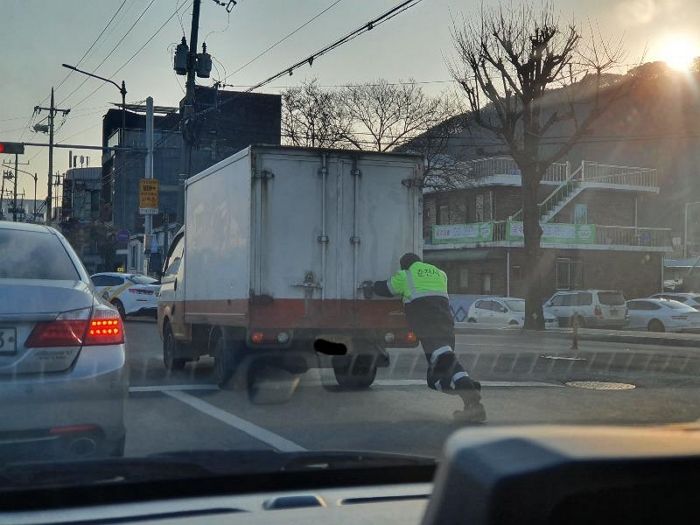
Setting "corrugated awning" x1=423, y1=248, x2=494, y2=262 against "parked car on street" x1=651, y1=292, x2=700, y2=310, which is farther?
"corrugated awning" x1=423, y1=248, x2=494, y2=262

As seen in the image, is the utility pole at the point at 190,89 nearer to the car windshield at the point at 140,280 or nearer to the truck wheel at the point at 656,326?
the car windshield at the point at 140,280

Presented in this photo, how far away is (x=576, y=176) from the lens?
4453cm

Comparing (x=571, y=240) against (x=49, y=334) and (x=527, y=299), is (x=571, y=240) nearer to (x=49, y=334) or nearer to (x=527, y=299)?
(x=527, y=299)

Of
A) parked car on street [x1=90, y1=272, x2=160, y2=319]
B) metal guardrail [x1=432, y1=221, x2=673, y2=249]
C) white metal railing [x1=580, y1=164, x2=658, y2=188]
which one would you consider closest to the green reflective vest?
parked car on street [x1=90, y1=272, x2=160, y2=319]

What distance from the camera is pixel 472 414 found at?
27.4 feet

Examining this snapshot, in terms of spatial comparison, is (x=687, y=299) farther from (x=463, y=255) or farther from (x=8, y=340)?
(x=8, y=340)

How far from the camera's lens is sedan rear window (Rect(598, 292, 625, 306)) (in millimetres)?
32438

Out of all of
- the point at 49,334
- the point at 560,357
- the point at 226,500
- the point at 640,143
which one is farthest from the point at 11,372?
the point at 640,143

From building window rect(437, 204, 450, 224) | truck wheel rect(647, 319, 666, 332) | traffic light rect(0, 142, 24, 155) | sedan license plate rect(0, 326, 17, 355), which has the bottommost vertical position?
truck wheel rect(647, 319, 666, 332)

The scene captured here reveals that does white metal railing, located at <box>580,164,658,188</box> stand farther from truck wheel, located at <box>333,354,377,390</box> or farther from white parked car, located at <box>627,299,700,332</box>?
truck wheel, located at <box>333,354,377,390</box>

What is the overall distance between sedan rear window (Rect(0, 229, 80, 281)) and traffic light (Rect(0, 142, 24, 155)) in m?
22.4

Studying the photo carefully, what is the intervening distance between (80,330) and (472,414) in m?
4.58

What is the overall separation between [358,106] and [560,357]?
89.4 ft

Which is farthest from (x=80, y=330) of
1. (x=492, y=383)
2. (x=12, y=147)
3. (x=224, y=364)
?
(x=12, y=147)
